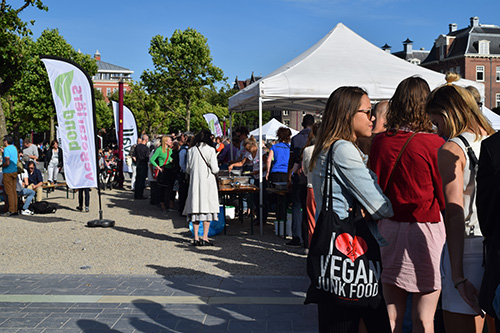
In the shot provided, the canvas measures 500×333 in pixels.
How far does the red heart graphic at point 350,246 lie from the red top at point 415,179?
2.03 feet

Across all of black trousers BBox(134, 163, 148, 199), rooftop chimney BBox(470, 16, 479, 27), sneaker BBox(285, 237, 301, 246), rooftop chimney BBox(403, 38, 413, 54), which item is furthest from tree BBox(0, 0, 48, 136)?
rooftop chimney BBox(403, 38, 413, 54)

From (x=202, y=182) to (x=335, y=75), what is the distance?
9.57 ft

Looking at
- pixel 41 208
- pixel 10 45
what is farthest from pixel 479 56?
pixel 41 208

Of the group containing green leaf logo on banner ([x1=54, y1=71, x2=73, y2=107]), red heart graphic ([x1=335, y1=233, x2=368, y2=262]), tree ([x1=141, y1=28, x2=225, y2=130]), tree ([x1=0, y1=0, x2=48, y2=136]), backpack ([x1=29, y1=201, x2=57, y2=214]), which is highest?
tree ([x1=141, y1=28, x2=225, y2=130])

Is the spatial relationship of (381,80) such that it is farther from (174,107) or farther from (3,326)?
(174,107)

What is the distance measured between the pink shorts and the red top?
6 centimetres

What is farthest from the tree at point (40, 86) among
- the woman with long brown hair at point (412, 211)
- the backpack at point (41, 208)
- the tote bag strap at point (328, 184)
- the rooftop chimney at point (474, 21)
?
the rooftop chimney at point (474, 21)

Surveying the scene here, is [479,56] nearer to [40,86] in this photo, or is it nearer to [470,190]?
[40,86]

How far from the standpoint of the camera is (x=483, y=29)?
224 feet

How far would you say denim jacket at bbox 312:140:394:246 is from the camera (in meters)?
2.86

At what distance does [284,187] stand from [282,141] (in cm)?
108

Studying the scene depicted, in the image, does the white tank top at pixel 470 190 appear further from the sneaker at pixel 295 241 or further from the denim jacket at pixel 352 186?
the sneaker at pixel 295 241

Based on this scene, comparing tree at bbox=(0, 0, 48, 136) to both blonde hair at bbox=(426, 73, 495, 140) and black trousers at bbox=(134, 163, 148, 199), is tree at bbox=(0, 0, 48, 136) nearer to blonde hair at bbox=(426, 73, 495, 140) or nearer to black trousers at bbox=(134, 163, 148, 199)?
black trousers at bbox=(134, 163, 148, 199)

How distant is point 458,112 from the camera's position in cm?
288
